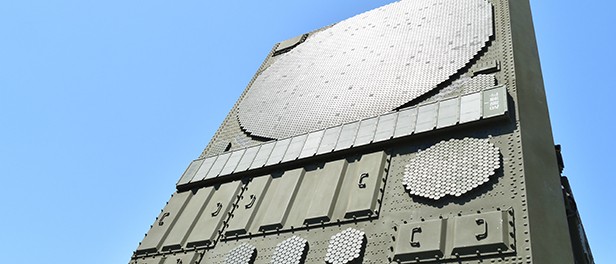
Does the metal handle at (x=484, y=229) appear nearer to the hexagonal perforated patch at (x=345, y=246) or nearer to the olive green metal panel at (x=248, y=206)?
the hexagonal perforated patch at (x=345, y=246)

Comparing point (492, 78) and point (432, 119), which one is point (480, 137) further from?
point (492, 78)

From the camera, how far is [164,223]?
603 inches

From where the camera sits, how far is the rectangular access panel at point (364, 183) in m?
11.4

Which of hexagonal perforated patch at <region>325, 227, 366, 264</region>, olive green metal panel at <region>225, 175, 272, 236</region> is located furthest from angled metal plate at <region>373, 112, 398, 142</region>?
olive green metal panel at <region>225, 175, 272, 236</region>

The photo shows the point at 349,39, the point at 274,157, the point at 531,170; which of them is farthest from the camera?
the point at 349,39

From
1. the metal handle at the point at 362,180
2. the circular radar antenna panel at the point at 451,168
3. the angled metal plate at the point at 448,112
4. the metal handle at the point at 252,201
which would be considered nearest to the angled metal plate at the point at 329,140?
the metal handle at the point at 362,180

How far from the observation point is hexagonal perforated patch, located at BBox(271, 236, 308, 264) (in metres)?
11.2

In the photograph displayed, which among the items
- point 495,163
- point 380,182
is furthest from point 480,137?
point 380,182

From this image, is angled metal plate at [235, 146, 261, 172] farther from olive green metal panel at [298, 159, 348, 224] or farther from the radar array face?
olive green metal panel at [298, 159, 348, 224]

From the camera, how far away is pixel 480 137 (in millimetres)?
11734

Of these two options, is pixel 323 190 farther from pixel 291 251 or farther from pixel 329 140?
pixel 329 140

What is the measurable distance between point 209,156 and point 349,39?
29.2 ft

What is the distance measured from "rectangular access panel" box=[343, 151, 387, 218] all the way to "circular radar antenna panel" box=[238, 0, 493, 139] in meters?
2.70

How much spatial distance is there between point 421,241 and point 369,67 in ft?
32.0
